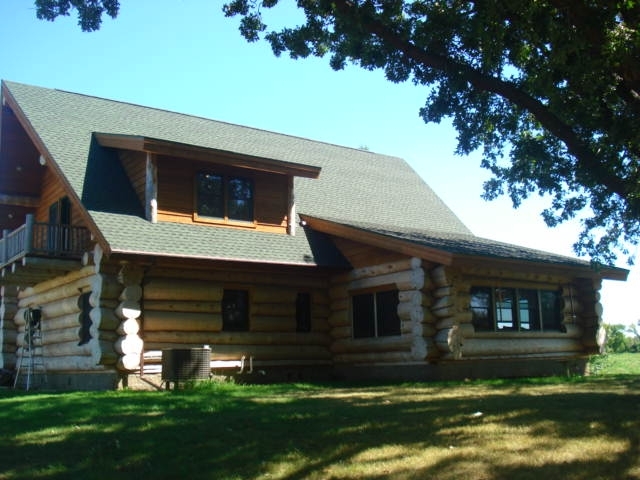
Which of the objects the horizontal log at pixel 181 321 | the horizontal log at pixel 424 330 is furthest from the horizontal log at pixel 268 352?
the horizontal log at pixel 424 330

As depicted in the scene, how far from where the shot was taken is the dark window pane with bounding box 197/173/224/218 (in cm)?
1897

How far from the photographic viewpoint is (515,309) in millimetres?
19672

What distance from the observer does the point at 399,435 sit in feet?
27.2

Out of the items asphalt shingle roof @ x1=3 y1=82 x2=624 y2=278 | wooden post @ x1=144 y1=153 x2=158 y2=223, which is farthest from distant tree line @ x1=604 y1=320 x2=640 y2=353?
wooden post @ x1=144 y1=153 x2=158 y2=223

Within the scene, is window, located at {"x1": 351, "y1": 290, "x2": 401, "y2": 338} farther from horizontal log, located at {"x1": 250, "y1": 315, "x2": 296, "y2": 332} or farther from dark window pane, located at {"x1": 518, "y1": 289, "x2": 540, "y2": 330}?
dark window pane, located at {"x1": 518, "y1": 289, "x2": 540, "y2": 330}

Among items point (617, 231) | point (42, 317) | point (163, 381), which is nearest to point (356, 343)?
point (163, 381)

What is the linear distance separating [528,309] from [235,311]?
8290 millimetres

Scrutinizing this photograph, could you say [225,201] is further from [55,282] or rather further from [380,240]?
[55,282]

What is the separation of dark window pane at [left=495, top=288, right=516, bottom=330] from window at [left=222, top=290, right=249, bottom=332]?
267 inches

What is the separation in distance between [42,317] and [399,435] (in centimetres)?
1567

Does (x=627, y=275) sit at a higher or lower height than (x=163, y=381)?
higher

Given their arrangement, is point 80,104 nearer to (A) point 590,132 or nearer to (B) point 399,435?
(A) point 590,132

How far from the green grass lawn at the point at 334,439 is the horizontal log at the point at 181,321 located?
5495mm

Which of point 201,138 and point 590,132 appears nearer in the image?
point 590,132
